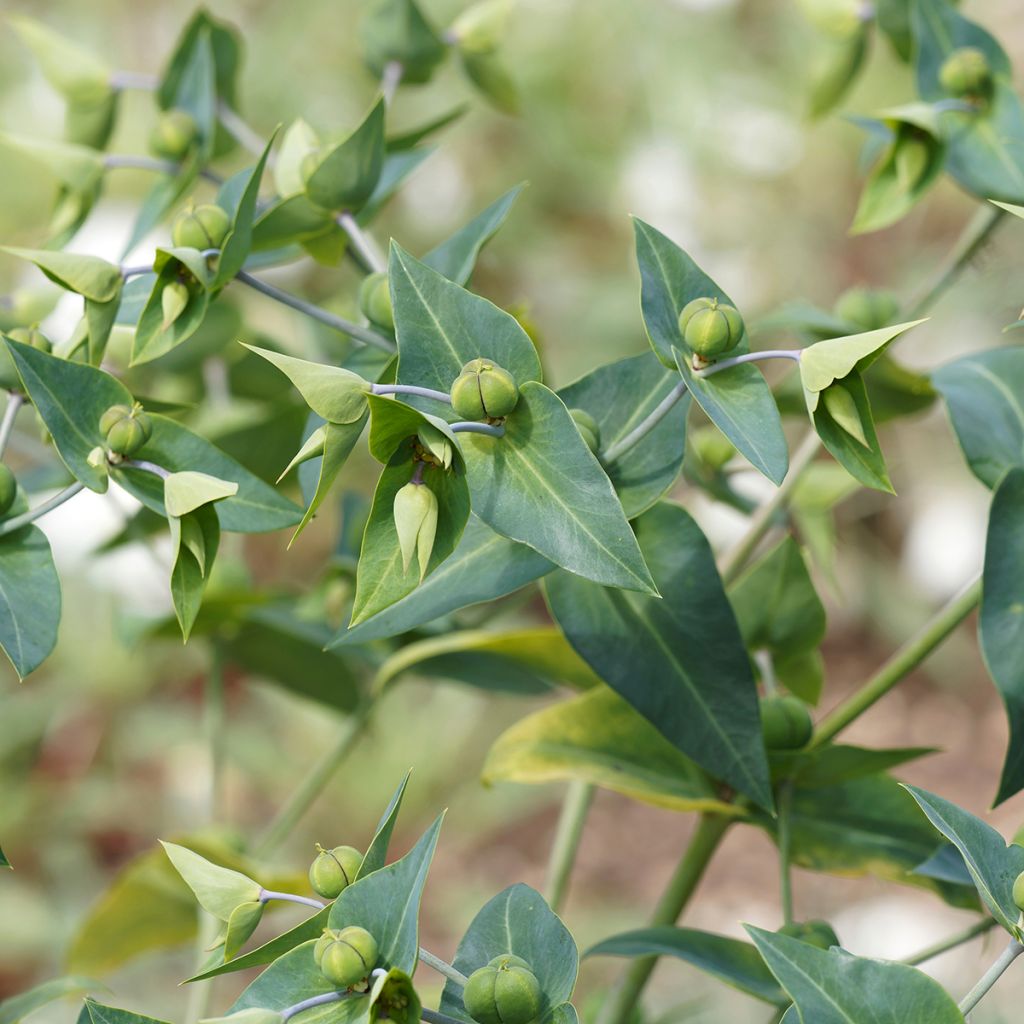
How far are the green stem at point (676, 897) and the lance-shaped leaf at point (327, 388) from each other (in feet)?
0.92

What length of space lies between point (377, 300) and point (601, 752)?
0.71ft

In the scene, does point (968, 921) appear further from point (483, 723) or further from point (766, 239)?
point (766, 239)

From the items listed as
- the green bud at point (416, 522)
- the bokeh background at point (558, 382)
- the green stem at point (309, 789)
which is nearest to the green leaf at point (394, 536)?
the green bud at point (416, 522)

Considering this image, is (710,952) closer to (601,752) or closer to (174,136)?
(601,752)

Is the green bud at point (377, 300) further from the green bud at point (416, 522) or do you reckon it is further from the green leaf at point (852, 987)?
the green leaf at point (852, 987)

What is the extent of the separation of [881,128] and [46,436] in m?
0.41

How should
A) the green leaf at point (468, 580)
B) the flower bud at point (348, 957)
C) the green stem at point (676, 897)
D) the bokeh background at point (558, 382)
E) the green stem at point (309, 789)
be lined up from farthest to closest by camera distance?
the bokeh background at point (558, 382)
the green stem at point (309, 789)
the green stem at point (676, 897)
the green leaf at point (468, 580)
the flower bud at point (348, 957)

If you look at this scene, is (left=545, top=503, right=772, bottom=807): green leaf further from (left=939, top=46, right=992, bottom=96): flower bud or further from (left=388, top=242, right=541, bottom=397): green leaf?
(left=939, top=46, right=992, bottom=96): flower bud

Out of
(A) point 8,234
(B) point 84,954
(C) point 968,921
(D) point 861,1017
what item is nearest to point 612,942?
(D) point 861,1017

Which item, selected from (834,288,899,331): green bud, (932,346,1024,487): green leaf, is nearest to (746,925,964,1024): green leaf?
(932,346,1024,487): green leaf

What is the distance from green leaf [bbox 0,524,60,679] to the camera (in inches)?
15.7

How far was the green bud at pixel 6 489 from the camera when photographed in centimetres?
41

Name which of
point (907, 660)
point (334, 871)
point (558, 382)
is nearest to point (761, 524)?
point (907, 660)

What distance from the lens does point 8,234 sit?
7.47 ft
